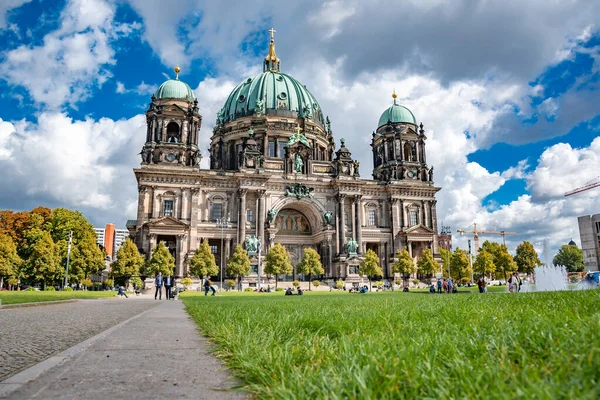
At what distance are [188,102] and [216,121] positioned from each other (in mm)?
14905

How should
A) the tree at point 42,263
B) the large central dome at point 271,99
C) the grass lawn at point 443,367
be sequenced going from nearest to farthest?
the grass lawn at point 443,367 → the tree at point 42,263 → the large central dome at point 271,99

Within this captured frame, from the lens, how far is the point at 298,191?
190 feet

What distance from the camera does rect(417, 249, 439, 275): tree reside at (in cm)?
5509

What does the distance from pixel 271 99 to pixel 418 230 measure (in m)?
31.0

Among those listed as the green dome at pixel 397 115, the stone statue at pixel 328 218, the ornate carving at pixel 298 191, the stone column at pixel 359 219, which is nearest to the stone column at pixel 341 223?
the stone statue at pixel 328 218

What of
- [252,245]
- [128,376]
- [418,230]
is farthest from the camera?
[418,230]

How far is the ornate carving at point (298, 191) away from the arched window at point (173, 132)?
53.0ft

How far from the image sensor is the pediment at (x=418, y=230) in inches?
2345

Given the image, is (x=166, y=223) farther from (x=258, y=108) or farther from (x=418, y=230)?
(x=418, y=230)

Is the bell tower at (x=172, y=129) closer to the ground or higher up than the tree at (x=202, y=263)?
higher up

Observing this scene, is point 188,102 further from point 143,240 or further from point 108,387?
point 108,387

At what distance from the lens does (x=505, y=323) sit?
4.21 meters

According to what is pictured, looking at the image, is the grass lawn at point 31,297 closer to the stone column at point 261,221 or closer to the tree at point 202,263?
the tree at point 202,263

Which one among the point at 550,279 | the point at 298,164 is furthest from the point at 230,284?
the point at 550,279
